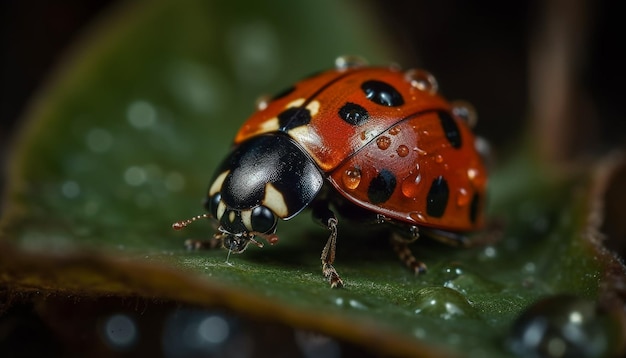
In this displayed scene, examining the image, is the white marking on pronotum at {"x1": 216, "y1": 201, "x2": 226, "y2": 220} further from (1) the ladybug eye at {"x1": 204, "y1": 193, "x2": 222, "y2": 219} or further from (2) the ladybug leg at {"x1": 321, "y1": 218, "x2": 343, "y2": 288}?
(2) the ladybug leg at {"x1": 321, "y1": 218, "x2": 343, "y2": 288}

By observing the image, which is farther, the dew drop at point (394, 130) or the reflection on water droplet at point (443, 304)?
the dew drop at point (394, 130)

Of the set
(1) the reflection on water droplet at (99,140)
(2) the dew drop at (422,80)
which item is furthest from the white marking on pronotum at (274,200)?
(1) the reflection on water droplet at (99,140)

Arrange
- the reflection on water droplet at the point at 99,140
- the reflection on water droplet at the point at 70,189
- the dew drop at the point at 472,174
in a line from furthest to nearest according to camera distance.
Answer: the reflection on water droplet at the point at 99,140, the reflection on water droplet at the point at 70,189, the dew drop at the point at 472,174

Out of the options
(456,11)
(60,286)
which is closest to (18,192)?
(60,286)

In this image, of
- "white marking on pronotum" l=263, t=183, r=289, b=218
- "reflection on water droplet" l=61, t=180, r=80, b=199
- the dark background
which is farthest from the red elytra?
the dark background

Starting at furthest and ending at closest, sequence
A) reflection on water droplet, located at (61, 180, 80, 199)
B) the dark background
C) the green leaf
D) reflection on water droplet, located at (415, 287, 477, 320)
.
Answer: the dark background, reflection on water droplet, located at (61, 180, 80, 199), reflection on water droplet, located at (415, 287, 477, 320), the green leaf

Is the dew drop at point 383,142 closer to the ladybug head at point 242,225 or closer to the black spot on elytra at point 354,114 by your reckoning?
the black spot on elytra at point 354,114
